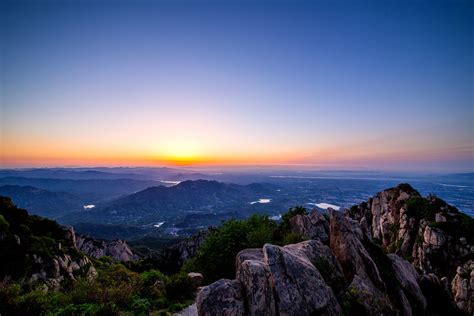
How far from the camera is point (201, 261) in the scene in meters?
30.8

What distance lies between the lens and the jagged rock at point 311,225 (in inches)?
1742

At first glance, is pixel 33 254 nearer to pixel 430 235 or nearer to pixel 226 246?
pixel 226 246

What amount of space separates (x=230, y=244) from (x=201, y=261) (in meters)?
4.67

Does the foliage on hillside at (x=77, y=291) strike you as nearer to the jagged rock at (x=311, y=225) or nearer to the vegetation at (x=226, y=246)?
the vegetation at (x=226, y=246)

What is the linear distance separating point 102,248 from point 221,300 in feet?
423

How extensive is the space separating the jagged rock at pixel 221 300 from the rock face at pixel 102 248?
121407 millimetres

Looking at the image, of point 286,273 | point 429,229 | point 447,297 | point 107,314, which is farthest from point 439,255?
point 107,314

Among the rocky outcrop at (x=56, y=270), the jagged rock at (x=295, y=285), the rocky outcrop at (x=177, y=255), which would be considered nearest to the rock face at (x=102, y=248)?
the rocky outcrop at (x=177, y=255)

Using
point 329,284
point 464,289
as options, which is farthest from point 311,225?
point 329,284

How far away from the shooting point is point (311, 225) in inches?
1817

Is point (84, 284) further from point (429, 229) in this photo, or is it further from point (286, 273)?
point (429, 229)

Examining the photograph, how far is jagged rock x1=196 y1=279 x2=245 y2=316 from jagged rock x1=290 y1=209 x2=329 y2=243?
34.3 meters

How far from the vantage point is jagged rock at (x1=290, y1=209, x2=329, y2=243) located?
145 ft

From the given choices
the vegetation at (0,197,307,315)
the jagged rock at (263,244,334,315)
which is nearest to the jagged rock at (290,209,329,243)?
the vegetation at (0,197,307,315)
